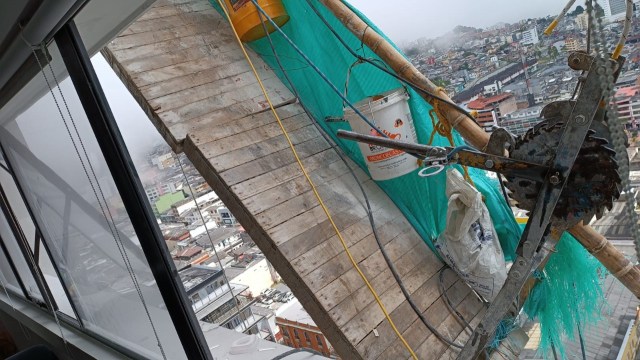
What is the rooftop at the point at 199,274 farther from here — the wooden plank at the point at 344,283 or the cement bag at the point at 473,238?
the cement bag at the point at 473,238

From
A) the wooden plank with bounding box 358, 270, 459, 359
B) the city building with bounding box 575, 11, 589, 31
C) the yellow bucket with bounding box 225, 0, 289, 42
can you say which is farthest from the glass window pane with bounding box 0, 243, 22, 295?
the city building with bounding box 575, 11, 589, 31

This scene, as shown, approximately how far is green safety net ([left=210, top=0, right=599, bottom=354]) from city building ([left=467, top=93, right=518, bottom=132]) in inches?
15.1

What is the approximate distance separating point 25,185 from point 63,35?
1.52m

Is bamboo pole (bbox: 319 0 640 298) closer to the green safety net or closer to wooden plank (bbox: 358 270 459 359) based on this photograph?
the green safety net

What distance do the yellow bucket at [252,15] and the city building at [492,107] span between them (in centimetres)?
139

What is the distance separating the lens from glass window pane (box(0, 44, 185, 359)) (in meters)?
1.78

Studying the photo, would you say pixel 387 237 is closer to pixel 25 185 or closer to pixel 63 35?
pixel 63 35

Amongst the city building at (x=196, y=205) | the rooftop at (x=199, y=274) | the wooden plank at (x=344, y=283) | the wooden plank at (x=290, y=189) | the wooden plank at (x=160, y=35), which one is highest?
the wooden plank at (x=160, y=35)

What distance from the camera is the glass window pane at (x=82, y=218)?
1783 millimetres

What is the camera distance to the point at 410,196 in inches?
94.3

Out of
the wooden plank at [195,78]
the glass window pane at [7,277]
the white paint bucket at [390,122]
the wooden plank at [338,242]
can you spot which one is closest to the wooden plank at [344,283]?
the wooden plank at [338,242]

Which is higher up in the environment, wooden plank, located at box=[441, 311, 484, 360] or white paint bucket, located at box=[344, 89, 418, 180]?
white paint bucket, located at box=[344, 89, 418, 180]

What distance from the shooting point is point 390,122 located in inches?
81.7

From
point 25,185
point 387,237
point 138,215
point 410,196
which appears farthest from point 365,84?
point 25,185
